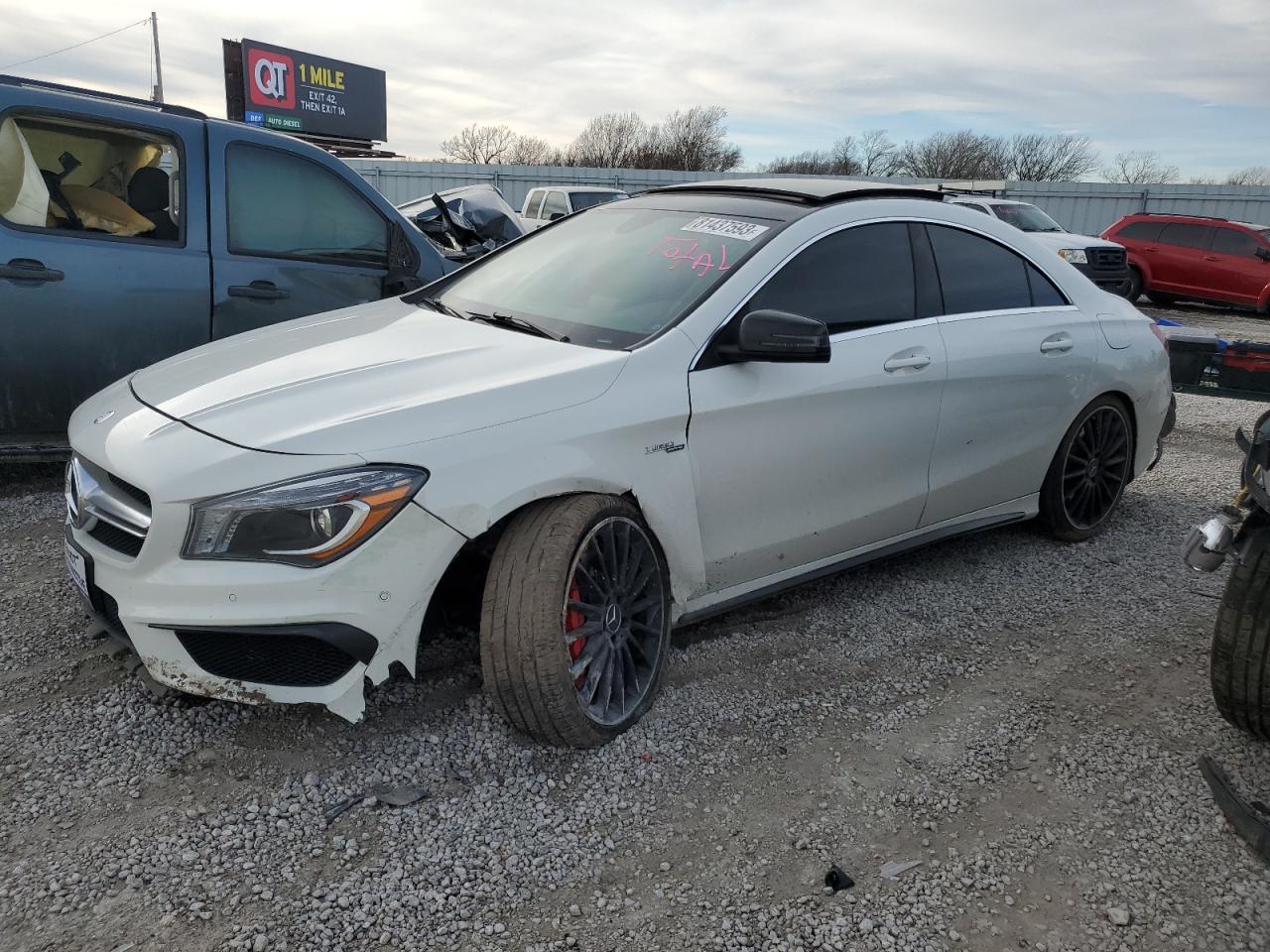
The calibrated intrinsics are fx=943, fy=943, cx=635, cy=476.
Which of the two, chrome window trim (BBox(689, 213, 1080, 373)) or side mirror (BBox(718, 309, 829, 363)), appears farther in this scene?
chrome window trim (BBox(689, 213, 1080, 373))

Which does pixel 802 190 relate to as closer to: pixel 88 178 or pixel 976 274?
pixel 976 274

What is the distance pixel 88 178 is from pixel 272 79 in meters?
32.9

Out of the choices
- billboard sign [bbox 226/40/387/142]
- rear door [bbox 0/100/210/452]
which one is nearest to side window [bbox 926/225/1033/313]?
rear door [bbox 0/100/210/452]

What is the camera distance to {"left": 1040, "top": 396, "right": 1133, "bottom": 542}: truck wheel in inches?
173

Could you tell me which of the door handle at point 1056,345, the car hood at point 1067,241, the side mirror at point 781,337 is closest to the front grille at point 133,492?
the side mirror at point 781,337

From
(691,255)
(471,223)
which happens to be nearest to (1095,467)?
(691,255)

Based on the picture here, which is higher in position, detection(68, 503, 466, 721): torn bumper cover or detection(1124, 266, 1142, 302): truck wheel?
detection(1124, 266, 1142, 302): truck wheel

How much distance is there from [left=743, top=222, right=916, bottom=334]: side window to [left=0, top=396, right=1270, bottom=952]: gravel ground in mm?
1202

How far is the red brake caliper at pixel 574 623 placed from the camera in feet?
8.56

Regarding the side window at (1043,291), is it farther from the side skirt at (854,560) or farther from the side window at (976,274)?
the side skirt at (854,560)

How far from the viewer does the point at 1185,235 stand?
1744 cm

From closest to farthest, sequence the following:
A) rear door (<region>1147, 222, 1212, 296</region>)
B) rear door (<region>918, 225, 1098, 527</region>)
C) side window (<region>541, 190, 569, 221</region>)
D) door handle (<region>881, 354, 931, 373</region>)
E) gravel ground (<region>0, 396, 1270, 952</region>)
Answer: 1. gravel ground (<region>0, 396, 1270, 952</region>)
2. door handle (<region>881, 354, 931, 373</region>)
3. rear door (<region>918, 225, 1098, 527</region>)
4. side window (<region>541, 190, 569, 221</region>)
5. rear door (<region>1147, 222, 1212, 296</region>)

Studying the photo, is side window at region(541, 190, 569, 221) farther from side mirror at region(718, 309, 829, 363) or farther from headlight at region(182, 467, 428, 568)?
headlight at region(182, 467, 428, 568)

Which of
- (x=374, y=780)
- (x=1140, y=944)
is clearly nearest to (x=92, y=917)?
(x=374, y=780)
